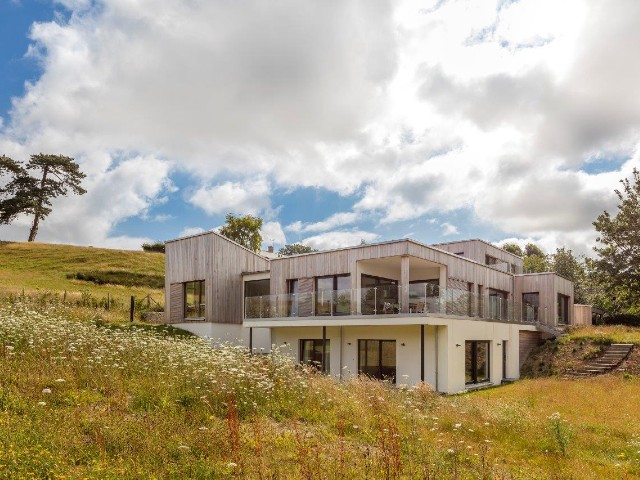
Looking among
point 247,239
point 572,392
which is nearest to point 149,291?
point 247,239

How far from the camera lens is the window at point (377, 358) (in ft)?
68.2

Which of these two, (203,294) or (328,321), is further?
(203,294)

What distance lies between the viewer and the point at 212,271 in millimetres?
27234

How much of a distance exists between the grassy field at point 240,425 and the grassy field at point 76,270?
20.8 m

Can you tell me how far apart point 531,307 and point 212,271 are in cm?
1701

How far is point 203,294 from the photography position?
27641 millimetres

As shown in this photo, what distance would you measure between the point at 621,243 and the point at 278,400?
3299 centimetres

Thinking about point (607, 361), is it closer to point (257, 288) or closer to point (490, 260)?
point (490, 260)

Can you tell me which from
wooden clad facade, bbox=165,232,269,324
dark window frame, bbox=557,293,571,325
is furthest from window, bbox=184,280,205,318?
dark window frame, bbox=557,293,571,325

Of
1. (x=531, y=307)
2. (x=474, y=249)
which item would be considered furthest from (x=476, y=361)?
(x=474, y=249)

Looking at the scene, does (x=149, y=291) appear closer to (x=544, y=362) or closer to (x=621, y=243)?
(x=544, y=362)

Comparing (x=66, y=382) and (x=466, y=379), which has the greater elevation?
(x=66, y=382)

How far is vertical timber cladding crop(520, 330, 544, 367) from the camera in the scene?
2760 cm

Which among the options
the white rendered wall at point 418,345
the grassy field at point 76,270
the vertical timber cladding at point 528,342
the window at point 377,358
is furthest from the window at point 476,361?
the grassy field at point 76,270
